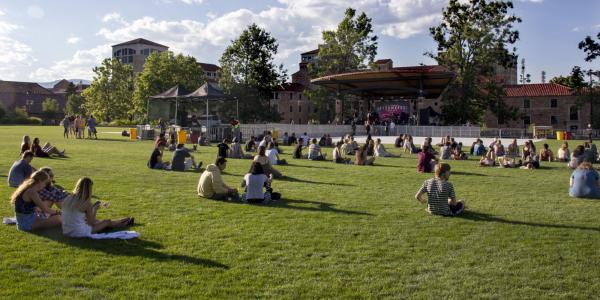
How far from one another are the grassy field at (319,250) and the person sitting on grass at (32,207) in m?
0.19

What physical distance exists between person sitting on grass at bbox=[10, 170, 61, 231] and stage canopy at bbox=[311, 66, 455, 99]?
1475 inches

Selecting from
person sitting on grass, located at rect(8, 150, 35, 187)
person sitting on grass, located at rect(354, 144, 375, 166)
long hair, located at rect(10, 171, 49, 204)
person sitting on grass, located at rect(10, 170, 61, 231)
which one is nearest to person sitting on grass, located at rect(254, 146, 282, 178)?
person sitting on grass, located at rect(8, 150, 35, 187)

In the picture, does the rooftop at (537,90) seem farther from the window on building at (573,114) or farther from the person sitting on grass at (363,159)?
the person sitting on grass at (363,159)

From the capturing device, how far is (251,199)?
10.1m

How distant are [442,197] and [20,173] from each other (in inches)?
325

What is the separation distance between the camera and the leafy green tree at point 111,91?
73188 millimetres

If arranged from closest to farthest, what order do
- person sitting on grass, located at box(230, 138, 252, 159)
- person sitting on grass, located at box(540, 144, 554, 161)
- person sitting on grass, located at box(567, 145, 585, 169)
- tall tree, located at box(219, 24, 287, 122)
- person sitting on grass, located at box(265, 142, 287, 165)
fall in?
person sitting on grass, located at box(567, 145, 585, 169) < person sitting on grass, located at box(265, 142, 287, 165) < person sitting on grass, located at box(230, 138, 252, 159) < person sitting on grass, located at box(540, 144, 554, 161) < tall tree, located at box(219, 24, 287, 122)

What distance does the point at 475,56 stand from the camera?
177 ft

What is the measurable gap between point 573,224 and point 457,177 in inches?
277

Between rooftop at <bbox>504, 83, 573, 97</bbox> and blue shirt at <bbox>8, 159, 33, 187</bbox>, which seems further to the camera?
rooftop at <bbox>504, 83, 573, 97</bbox>

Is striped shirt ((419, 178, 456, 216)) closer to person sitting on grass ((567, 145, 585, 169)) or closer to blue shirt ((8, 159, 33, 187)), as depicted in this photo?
blue shirt ((8, 159, 33, 187))

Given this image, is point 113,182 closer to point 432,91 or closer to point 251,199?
point 251,199

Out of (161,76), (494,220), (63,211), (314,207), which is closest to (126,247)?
(63,211)

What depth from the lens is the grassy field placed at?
17.3 feet
